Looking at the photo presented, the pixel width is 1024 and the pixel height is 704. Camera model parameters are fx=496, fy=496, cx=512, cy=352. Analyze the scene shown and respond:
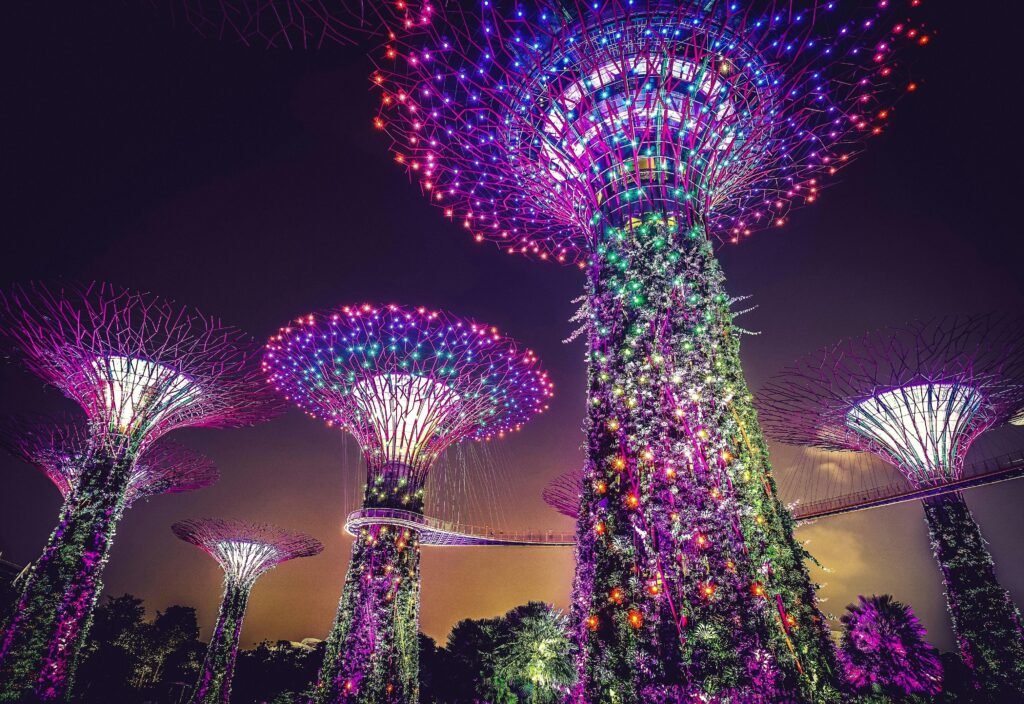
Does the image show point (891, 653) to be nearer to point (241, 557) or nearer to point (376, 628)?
point (376, 628)

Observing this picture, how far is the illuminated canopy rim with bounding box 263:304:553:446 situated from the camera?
610 inches

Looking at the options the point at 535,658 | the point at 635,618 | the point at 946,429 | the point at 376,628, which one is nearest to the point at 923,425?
the point at 946,429

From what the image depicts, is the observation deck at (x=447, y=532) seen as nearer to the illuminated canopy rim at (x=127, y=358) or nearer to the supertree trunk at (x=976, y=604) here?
the illuminated canopy rim at (x=127, y=358)

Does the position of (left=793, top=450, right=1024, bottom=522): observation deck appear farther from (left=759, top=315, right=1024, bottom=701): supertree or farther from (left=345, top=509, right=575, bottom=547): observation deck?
(left=345, top=509, right=575, bottom=547): observation deck

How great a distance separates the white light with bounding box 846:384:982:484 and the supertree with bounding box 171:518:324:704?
25589 millimetres

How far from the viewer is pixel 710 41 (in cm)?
946

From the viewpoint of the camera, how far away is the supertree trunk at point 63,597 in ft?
39.1

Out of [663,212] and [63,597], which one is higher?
[663,212]

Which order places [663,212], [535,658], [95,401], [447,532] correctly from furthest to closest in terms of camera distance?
[447,532]
[535,658]
[95,401]
[663,212]

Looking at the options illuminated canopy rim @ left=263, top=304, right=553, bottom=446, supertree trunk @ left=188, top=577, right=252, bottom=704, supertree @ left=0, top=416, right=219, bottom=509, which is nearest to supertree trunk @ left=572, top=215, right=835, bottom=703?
illuminated canopy rim @ left=263, top=304, right=553, bottom=446

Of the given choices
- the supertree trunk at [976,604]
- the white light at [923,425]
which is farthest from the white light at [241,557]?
the supertree trunk at [976,604]

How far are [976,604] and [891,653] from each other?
2.93m

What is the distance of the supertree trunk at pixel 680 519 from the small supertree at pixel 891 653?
43.4 ft

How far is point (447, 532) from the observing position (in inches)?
872
